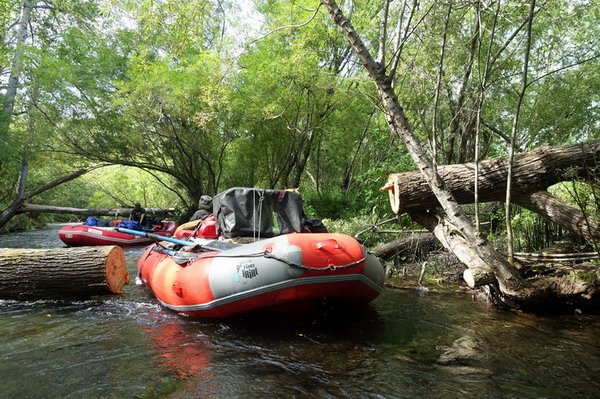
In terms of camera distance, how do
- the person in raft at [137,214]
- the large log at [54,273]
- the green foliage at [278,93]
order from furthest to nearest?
the person in raft at [137,214], the green foliage at [278,93], the large log at [54,273]

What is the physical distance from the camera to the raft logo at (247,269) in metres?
3.91

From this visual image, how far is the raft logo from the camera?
3908mm

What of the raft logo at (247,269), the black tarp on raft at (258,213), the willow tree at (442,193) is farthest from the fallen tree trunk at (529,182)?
the raft logo at (247,269)

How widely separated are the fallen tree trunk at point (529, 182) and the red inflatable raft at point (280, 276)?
1.52 meters

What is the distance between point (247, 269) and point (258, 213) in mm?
1388

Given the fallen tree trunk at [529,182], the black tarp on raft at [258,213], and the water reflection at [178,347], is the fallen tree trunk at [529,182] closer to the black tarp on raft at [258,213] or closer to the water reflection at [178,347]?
the black tarp on raft at [258,213]

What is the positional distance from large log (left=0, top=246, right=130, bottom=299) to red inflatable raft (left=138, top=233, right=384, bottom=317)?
1.25 metres

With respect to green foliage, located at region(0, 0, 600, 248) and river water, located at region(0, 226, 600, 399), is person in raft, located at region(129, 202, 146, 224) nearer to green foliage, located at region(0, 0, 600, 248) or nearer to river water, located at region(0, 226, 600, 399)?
green foliage, located at region(0, 0, 600, 248)

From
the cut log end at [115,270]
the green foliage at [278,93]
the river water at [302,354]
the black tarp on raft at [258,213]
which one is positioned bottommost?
the river water at [302,354]

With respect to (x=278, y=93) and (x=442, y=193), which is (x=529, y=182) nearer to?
(x=442, y=193)

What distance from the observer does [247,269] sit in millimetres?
3945

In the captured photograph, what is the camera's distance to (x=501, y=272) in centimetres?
425

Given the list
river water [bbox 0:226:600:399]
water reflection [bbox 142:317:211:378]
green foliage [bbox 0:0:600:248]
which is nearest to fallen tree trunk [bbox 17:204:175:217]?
green foliage [bbox 0:0:600:248]

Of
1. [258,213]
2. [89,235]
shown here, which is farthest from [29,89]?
[258,213]
